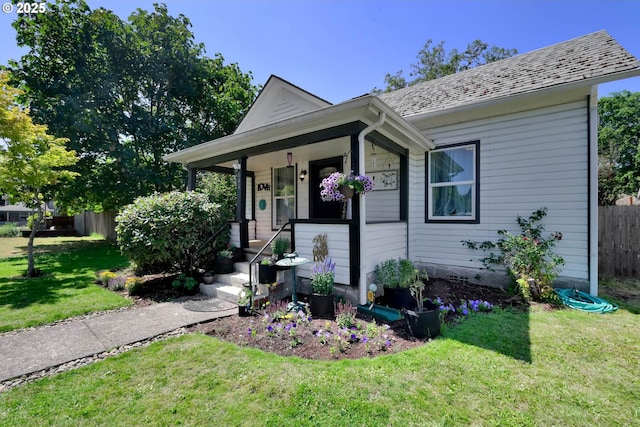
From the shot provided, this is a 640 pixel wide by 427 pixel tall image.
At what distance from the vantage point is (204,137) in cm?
1401

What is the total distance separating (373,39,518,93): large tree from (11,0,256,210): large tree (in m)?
13.7

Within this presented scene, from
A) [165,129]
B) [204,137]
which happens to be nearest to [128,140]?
[165,129]

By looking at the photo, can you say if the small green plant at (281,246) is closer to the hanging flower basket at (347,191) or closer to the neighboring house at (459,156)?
the neighboring house at (459,156)

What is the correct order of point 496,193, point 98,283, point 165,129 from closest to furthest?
point 496,193 → point 98,283 → point 165,129

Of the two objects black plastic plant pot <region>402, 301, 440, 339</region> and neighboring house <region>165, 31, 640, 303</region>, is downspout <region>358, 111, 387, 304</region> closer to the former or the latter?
neighboring house <region>165, 31, 640, 303</region>

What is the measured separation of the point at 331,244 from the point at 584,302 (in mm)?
4212

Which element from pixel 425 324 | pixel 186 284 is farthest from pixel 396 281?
pixel 186 284

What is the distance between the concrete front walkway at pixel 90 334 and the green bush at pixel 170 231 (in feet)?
4.02

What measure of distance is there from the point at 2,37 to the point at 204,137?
7.74 m

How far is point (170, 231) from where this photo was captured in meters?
5.85

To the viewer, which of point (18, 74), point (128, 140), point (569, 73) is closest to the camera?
point (569, 73)

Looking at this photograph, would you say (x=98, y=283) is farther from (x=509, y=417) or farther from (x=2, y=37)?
(x=2, y=37)

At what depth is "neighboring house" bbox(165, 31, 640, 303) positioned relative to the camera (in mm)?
A: 4641

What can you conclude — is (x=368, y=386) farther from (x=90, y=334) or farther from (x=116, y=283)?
(x=116, y=283)
